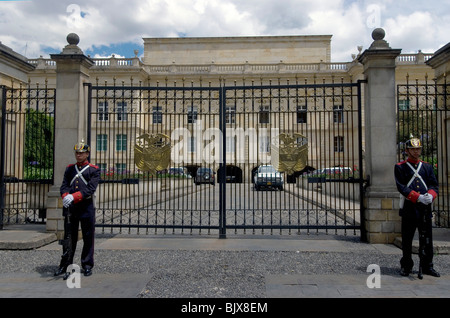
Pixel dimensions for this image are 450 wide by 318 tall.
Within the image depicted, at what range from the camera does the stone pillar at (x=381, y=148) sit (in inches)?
280

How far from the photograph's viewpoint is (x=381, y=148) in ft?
23.7

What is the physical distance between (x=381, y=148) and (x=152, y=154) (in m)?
4.99

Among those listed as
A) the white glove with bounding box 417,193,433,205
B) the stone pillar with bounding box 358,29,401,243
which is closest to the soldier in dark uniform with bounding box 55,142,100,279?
the white glove with bounding box 417,193,433,205

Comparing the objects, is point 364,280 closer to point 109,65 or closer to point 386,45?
point 386,45

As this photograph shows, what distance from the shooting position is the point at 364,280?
16.1 feet

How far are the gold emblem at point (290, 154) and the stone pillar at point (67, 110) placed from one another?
440 cm

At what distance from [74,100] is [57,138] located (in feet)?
2.99

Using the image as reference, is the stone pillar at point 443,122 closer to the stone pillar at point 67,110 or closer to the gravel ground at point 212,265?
the gravel ground at point 212,265

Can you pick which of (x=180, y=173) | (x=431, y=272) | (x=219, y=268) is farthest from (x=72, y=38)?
(x=180, y=173)

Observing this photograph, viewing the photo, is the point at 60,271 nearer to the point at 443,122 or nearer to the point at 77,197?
the point at 77,197

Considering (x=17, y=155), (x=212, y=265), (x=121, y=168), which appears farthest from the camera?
(x=121, y=168)

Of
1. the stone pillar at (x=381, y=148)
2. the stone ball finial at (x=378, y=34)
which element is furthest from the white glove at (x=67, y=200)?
the stone ball finial at (x=378, y=34)

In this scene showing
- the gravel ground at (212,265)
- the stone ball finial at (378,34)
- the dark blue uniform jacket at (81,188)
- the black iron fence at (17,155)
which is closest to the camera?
the gravel ground at (212,265)
